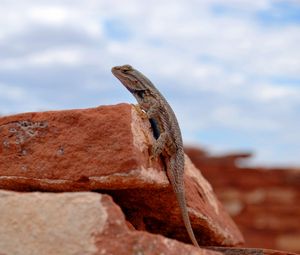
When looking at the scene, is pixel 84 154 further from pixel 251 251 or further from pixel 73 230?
pixel 251 251

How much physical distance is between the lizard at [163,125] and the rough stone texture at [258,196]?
12.2 m

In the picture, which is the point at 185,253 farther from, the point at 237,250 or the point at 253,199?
the point at 253,199

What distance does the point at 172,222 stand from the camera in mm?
5574

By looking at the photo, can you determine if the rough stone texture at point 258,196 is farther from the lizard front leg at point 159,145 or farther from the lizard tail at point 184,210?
the lizard front leg at point 159,145

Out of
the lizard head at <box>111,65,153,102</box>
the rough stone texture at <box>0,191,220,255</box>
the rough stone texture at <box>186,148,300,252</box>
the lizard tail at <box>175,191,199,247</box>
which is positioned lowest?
the rough stone texture at <box>0,191,220,255</box>

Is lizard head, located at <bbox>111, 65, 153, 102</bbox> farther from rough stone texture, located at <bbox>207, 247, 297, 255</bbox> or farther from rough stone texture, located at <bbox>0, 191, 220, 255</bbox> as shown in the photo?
rough stone texture, located at <bbox>0, 191, 220, 255</bbox>

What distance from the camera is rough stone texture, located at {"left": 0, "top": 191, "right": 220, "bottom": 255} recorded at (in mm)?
3648

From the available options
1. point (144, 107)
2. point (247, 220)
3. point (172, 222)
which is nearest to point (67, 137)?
point (144, 107)

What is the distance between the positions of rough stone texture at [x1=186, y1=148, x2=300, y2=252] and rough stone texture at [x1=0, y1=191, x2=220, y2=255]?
1372cm

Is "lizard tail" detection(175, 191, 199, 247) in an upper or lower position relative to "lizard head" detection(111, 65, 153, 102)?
lower

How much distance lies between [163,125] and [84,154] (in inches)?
35.2

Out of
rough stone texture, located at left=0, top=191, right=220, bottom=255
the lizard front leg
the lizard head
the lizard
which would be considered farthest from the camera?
the lizard head

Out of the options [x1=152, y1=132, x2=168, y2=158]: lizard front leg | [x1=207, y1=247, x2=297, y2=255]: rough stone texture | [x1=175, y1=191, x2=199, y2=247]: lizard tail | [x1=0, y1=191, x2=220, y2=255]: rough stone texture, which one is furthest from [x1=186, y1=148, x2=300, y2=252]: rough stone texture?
[x1=0, y1=191, x2=220, y2=255]: rough stone texture

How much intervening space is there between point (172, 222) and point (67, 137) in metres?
1.40
